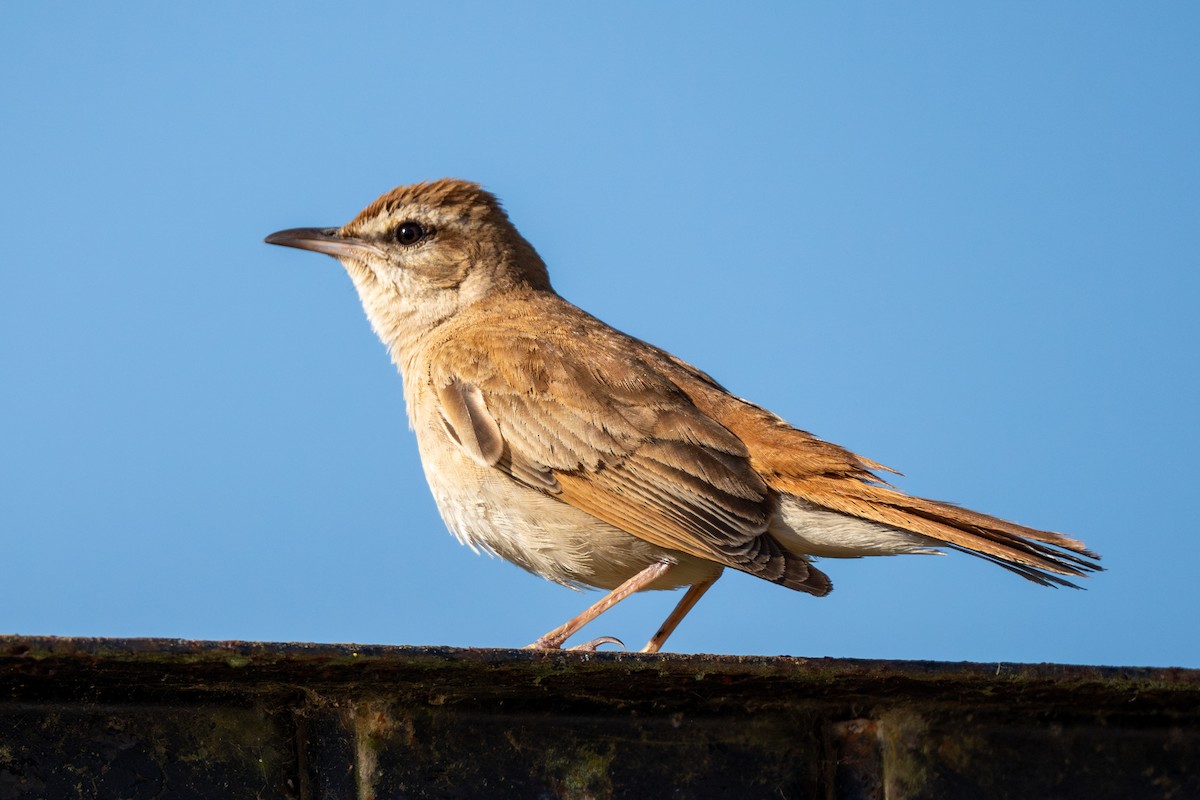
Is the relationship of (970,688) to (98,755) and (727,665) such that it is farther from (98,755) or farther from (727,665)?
(98,755)

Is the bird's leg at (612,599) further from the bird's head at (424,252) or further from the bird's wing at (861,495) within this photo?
the bird's head at (424,252)

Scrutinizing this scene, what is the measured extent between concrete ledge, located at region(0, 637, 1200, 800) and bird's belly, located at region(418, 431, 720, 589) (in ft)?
8.63

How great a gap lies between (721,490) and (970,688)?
2.64 m

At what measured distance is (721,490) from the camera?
623cm

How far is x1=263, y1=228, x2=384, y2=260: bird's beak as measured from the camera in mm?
8352

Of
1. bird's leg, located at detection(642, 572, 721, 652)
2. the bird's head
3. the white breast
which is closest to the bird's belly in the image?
the white breast

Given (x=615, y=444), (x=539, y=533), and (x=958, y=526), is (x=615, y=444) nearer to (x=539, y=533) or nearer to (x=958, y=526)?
(x=539, y=533)

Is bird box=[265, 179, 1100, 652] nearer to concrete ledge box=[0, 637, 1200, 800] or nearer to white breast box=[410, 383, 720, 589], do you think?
white breast box=[410, 383, 720, 589]

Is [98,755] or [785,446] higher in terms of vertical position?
[785,446]

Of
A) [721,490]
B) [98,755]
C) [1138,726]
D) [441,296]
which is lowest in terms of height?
[98,755]

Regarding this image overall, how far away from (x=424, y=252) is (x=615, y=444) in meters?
2.39

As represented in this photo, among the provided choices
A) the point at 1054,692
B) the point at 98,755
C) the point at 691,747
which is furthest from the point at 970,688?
the point at 98,755

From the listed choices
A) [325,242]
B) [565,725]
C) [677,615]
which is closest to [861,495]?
[677,615]

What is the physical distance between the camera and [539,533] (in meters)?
6.39
